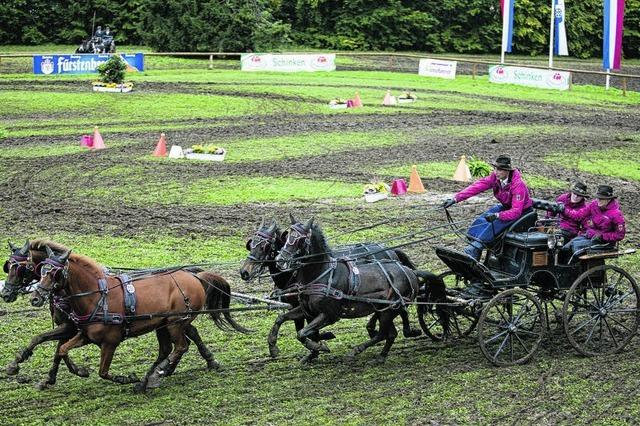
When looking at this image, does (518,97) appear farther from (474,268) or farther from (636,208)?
(474,268)

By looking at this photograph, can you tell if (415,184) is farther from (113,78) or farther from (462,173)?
(113,78)

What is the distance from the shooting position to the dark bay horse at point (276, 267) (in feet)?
36.1

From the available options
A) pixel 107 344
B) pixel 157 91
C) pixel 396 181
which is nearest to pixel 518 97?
pixel 157 91

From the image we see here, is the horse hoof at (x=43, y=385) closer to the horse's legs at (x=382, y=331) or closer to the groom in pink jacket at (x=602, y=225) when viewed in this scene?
the horse's legs at (x=382, y=331)

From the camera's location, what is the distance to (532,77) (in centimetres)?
4241

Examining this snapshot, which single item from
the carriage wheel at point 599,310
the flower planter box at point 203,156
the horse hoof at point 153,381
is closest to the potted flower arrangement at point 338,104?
the flower planter box at point 203,156

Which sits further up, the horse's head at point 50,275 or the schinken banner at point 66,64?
the schinken banner at point 66,64

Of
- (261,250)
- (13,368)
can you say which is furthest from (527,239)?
(13,368)

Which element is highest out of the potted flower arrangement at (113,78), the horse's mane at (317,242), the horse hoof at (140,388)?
the potted flower arrangement at (113,78)

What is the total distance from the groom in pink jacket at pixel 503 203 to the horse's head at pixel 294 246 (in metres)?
1.96

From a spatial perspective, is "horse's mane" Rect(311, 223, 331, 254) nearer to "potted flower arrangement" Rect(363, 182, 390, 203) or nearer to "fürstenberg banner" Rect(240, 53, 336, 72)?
"potted flower arrangement" Rect(363, 182, 390, 203)

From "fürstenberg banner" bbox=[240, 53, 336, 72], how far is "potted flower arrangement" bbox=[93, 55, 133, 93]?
848cm

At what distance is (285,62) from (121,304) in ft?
116

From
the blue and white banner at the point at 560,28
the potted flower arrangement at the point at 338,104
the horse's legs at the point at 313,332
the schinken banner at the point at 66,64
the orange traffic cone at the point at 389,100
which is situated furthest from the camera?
the blue and white banner at the point at 560,28
